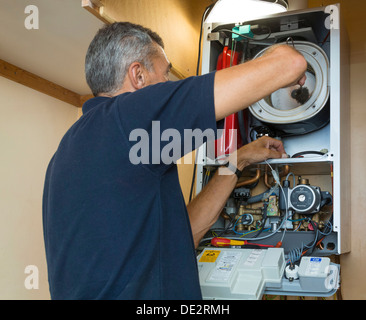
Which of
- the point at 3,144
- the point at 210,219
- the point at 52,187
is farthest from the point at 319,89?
the point at 3,144

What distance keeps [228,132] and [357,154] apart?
844 mm

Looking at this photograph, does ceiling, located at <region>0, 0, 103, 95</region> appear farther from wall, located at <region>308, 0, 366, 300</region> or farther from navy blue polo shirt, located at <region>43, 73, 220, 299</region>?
wall, located at <region>308, 0, 366, 300</region>

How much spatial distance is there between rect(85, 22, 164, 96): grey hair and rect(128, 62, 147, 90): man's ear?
0.05ft

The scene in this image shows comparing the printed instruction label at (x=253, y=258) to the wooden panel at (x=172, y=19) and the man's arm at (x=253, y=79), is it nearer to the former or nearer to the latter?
the man's arm at (x=253, y=79)

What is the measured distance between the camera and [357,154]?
2.08 m

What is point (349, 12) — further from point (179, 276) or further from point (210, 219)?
point (179, 276)

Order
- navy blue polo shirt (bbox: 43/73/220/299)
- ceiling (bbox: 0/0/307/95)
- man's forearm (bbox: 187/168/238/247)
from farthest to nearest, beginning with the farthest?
ceiling (bbox: 0/0/307/95), man's forearm (bbox: 187/168/238/247), navy blue polo shirt (bbox: 43/73/220/299)

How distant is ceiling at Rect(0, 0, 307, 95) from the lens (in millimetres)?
1757

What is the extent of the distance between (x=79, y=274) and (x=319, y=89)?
1128mm

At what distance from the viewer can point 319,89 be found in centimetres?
155

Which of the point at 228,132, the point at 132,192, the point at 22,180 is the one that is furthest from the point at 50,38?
the point at 132,192
